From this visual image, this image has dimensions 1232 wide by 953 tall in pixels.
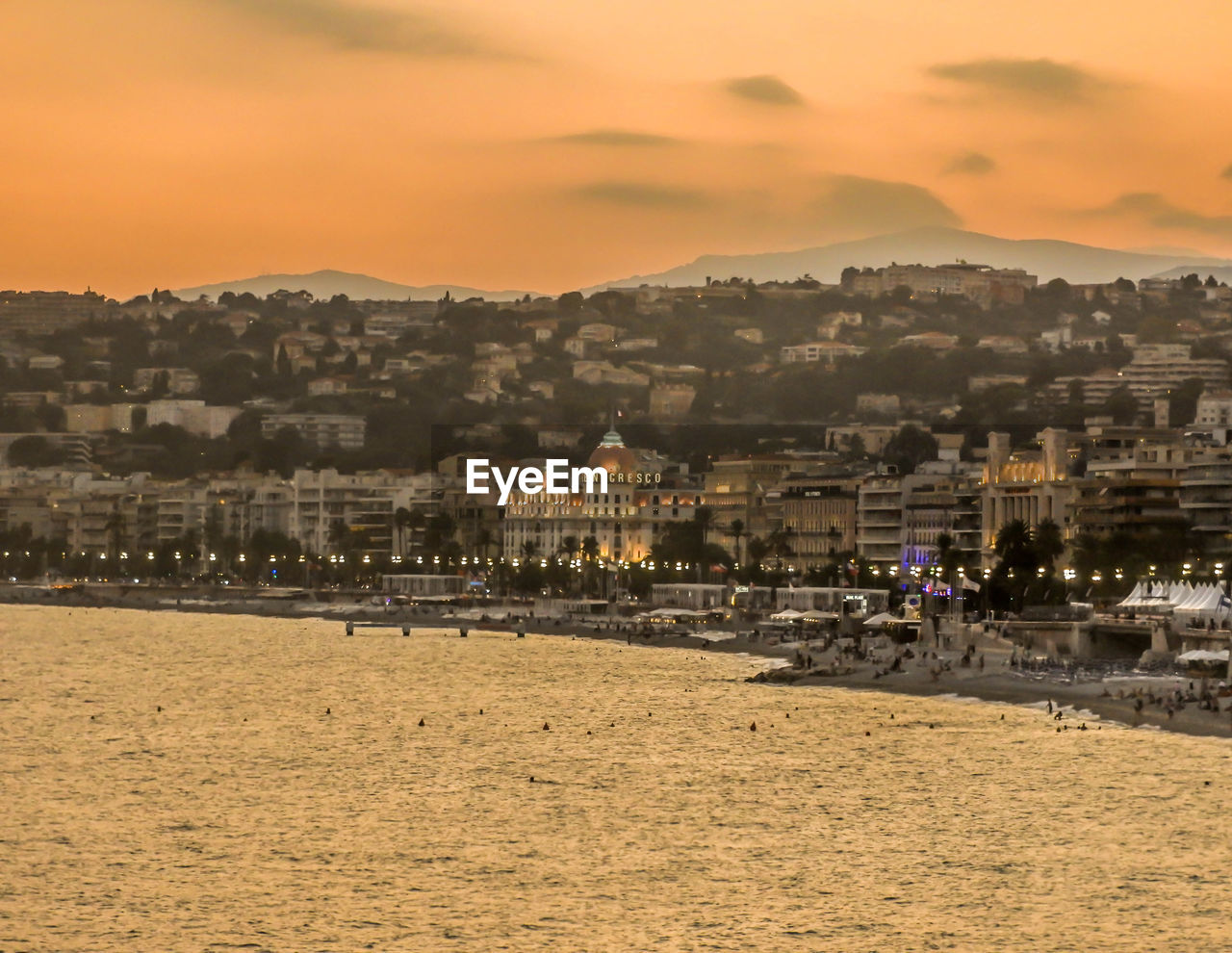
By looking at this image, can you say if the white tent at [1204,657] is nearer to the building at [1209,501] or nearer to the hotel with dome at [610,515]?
the building at [1209,501]

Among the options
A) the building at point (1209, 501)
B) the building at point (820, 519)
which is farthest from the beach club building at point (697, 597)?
the building at point (1209, 501)

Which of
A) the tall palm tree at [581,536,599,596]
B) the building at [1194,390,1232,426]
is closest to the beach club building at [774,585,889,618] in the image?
the tall palm tree at [581,536,599,596]

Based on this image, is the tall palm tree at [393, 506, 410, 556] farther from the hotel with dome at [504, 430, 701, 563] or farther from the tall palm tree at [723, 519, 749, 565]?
the tall palm tree at [723, 519, 749, 565]

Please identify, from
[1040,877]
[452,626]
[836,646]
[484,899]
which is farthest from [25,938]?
[452,626]

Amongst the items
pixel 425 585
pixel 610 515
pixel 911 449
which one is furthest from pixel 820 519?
pixel 911 449

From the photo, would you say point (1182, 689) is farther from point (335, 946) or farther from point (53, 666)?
point (53, 666)

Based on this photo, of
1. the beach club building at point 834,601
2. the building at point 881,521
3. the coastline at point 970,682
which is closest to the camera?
the coastline at point 970,682
